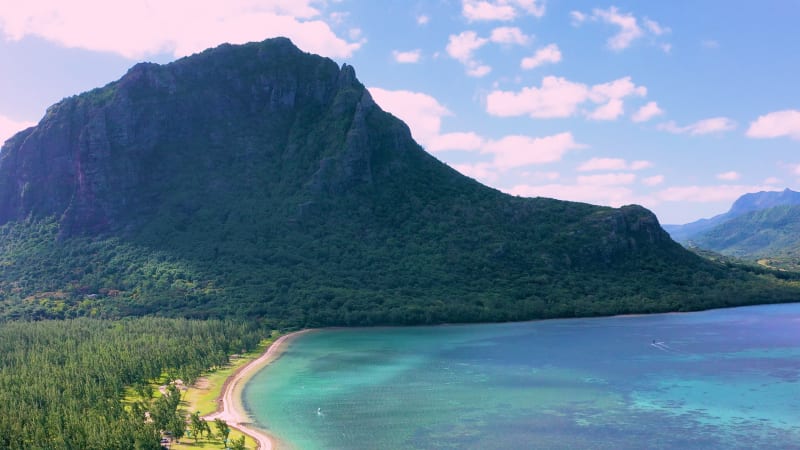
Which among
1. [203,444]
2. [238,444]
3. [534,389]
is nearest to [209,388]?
[203,444]

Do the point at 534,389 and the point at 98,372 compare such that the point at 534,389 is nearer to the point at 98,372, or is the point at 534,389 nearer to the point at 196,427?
the point at 196,427

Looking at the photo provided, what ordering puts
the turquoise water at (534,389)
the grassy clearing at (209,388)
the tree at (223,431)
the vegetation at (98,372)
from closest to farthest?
the vegetation at (98,372) → the tree at (223,431) → the turquoise water at (534,389) → the grassy clearing at (209,388)

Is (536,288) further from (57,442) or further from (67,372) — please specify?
(57,442)

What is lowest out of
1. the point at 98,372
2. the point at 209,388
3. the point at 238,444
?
the point at 238,444

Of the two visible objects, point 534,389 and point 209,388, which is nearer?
point 534,389

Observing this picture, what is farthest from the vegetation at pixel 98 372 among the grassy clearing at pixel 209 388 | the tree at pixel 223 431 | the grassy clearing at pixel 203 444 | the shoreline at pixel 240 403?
the shoreline at pixel 240 403

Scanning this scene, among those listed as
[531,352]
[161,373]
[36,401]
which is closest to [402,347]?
[531,352]

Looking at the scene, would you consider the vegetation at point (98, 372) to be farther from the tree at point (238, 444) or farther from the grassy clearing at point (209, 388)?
the tree at point (238, 444)

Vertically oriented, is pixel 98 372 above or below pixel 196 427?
above
